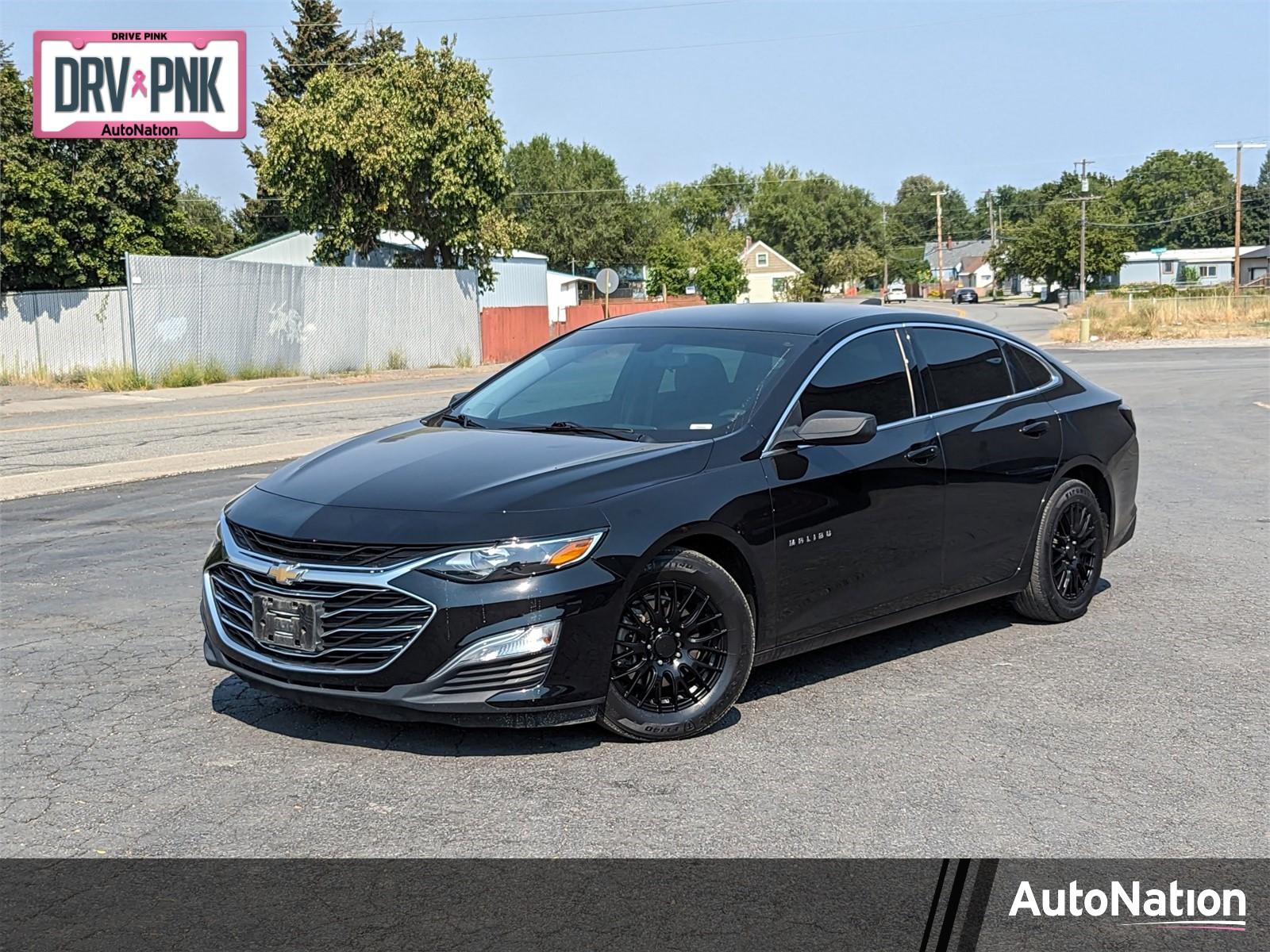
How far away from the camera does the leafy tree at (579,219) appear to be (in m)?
92.1

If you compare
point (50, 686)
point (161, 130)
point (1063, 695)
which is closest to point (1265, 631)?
point (1063, 695)

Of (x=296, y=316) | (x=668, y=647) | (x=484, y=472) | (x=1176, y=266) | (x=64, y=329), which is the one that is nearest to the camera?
(x=668, y=647)

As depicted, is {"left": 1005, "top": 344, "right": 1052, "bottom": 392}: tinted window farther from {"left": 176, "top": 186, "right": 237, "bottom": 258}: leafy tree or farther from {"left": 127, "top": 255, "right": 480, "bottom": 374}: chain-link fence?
{"left": 176, "top": 186, "right": 237, "bottom": 258}: leafy tree

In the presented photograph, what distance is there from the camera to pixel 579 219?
92.1 m

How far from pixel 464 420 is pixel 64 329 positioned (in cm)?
2742

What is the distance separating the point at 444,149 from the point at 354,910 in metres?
37.7

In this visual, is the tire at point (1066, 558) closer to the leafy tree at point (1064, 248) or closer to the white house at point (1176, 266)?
the leafy tree at point (1064, 248)

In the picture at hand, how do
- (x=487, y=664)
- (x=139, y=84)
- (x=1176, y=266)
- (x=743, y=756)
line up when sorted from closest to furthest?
(x=487, y=664)
(x=743, y=756)
(x=139, y=84)
(x=1176, y=266)

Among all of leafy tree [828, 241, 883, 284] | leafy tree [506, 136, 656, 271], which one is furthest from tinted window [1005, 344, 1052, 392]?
leafy tree [828, 241, 883, 284]

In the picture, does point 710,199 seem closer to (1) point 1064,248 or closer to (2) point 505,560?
(1) point 1064,248

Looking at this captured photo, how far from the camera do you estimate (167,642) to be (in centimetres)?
664

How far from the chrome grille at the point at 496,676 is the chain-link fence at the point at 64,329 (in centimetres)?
2724

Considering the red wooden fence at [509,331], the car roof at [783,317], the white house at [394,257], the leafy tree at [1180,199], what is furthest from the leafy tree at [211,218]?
the leafy tree at [1180,199]

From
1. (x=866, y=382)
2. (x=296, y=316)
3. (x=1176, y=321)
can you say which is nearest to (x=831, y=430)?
(x=866, y=382)
